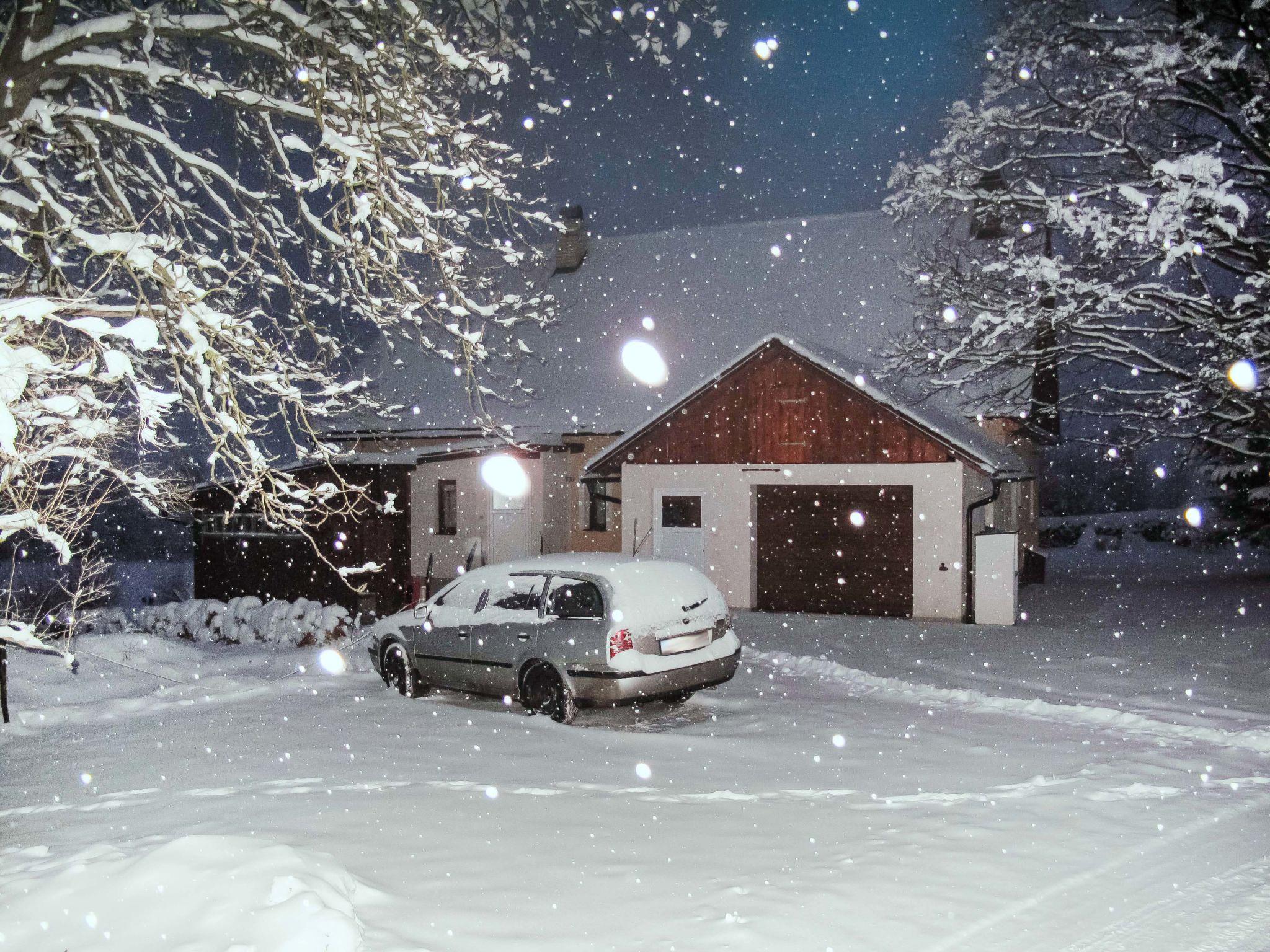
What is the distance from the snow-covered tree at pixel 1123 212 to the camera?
1199 cm

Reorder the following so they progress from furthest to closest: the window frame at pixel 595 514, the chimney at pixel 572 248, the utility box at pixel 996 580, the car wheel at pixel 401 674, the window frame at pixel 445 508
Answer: the chimney at pixel 572 248 < the window frame at pixel 595 514 < the window frame at pixel 445 508 < the utility box at pixel 996 580 < the car wheel at pixel 401 674

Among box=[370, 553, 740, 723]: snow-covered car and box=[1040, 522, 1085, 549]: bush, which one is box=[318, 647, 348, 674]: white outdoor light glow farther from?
box=[1040, 522, 1085, 549]: bush

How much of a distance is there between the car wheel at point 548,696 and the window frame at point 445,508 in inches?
545

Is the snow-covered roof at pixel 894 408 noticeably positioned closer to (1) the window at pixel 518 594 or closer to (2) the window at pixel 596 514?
(2) the window at pixel 596 514

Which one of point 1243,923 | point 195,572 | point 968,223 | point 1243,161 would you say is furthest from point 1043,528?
point 1243,923

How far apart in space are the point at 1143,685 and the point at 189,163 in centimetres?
1119

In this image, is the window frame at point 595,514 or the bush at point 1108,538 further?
the bush at point 1108,538

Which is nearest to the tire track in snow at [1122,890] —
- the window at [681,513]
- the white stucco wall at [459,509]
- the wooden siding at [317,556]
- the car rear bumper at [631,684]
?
the car rear bumper at [631,684]

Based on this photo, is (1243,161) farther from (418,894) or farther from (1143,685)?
(418,894)

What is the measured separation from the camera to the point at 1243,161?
1312cm

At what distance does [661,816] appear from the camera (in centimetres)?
627

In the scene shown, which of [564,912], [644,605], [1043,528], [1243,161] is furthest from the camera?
[1043,528]

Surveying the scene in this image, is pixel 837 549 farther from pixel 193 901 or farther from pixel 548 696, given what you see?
pixel 193 901

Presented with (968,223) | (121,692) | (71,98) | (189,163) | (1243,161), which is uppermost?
(968,223)
